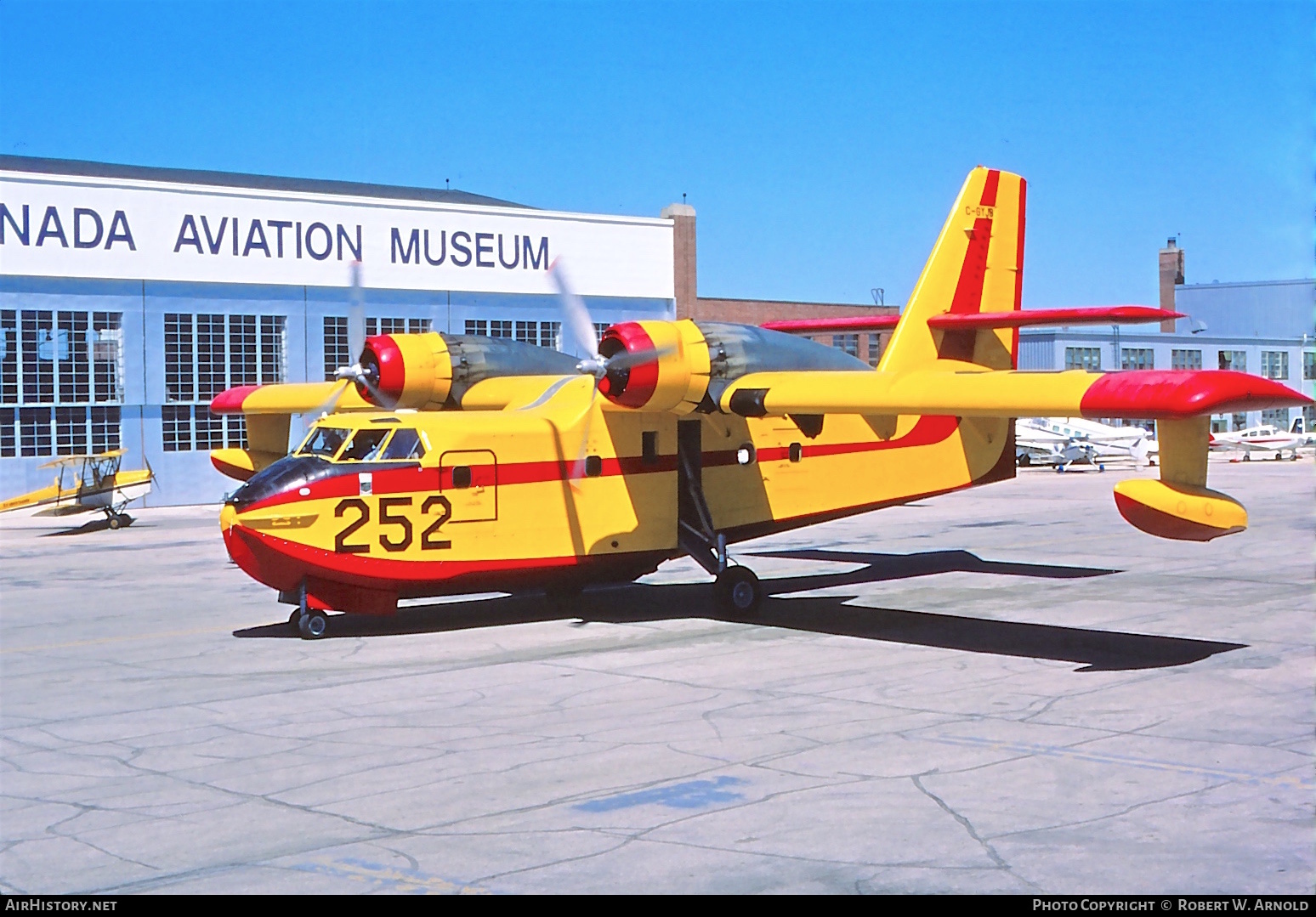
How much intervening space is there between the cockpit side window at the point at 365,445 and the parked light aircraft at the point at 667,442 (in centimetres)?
3

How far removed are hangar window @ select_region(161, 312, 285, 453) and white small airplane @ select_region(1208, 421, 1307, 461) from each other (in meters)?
44.8

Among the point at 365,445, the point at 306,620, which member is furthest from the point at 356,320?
the point at 306,620

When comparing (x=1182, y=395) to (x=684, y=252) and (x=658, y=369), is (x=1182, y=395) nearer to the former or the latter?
(x=658, y=369)

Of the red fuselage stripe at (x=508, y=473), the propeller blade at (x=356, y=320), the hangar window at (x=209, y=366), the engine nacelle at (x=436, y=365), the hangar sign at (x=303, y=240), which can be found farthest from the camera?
the hangar window at (x=209, y=366)

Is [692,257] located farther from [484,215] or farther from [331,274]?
[331,274]

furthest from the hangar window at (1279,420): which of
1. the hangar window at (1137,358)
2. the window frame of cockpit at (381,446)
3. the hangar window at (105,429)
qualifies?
the window frame of cockpit at (381,446)

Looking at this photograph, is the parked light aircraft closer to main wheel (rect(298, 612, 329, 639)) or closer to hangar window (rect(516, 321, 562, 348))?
main wheel (rect(298, 612, 329, 639))

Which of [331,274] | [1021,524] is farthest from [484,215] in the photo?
[1021,524]

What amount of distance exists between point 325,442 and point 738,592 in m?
6.05

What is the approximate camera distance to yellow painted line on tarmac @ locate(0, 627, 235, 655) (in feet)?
56.3

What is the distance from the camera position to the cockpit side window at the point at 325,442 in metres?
17.4

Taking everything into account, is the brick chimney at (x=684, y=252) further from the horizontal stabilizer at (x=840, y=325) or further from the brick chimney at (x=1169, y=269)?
the brick chimney at (x=1169, y=269)

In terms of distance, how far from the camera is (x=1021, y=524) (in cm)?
3256
